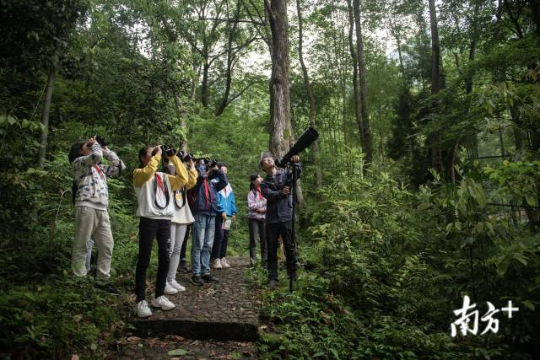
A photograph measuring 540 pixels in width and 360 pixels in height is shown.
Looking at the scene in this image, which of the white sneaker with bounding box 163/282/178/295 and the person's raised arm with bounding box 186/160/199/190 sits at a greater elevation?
the person's raised arm with bounding box 186/160/199/190

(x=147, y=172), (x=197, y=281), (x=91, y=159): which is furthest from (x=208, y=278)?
(x=91, y=159)

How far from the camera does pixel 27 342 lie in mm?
2959

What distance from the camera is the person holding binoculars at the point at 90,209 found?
430 cm

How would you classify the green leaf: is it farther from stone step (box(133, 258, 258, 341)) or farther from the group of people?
the group of people

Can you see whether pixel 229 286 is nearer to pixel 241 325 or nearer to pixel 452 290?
pixel 241 325

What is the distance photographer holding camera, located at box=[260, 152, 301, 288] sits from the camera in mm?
5137

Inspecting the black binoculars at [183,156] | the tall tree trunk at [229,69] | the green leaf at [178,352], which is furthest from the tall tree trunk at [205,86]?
the green leaf at [178,352]

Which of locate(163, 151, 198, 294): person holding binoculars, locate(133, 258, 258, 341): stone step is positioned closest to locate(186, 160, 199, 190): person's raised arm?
locate(163, 151, 198, 294): person holding binoculars

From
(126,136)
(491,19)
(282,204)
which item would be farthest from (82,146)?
(491,19)

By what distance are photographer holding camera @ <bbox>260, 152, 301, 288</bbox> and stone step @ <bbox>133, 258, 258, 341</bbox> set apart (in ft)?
2.23

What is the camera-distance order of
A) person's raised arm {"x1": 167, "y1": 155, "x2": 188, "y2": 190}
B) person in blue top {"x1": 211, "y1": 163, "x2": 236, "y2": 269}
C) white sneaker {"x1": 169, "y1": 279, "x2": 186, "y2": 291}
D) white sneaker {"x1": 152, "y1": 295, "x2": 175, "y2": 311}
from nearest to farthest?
white sneaker {"x1": 152, "y1": 295, "x2": 175, "y2": 311}
person's raised arm {"x1": 167, "y1": 155, "x2": 188, "y2": 190}
white sneaker {"x1": 169, "y1": 279, "x2": 186, "y2": 291}
person in blue top {"x1": 211, "y1": 163, "x2": 236, "y2": 269}

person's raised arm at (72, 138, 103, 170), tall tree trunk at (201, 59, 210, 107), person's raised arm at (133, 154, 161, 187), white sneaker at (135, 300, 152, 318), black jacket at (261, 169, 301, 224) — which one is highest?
tall tree trunk at (201, 59, 210, 107)

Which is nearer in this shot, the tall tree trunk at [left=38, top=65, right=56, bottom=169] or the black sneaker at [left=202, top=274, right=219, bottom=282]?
the tall tree trunk at [left=38, top=65, right=56, bottom=169]

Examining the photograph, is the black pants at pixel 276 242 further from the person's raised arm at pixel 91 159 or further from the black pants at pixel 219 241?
the person's raised arm at pixel 91 159
